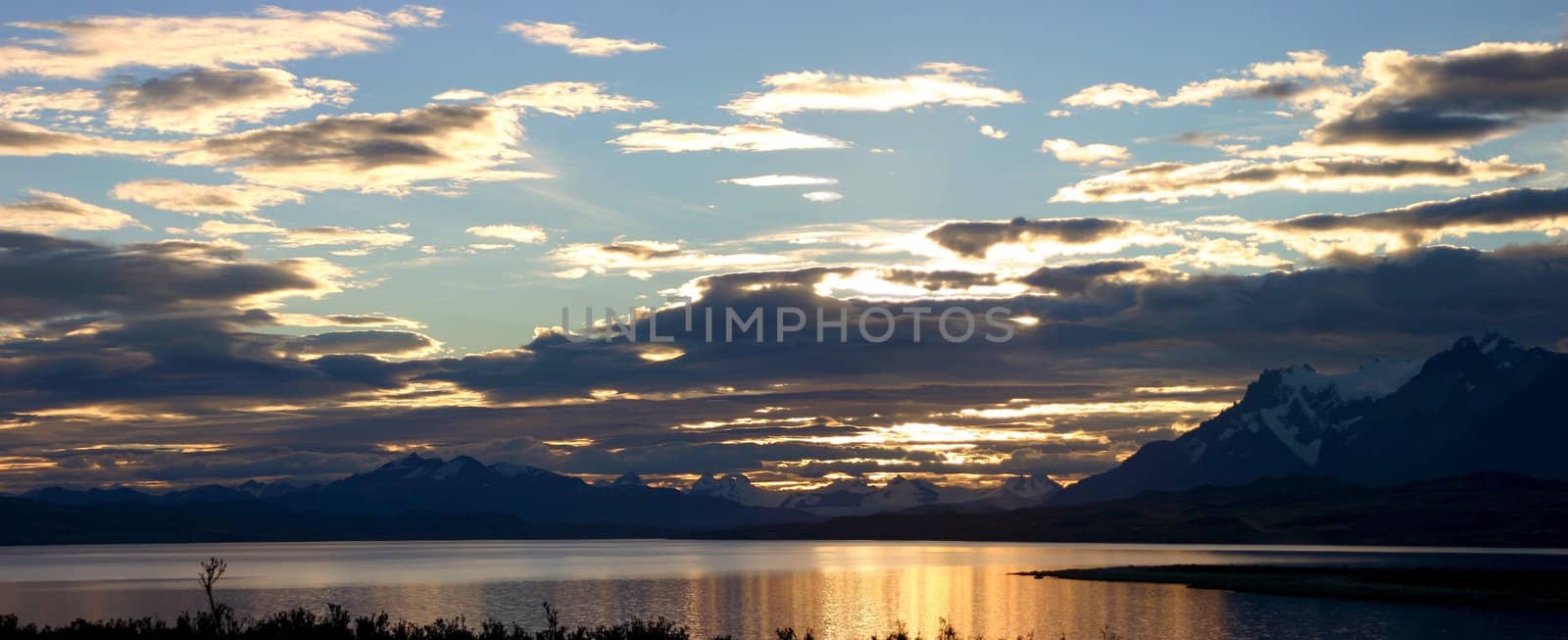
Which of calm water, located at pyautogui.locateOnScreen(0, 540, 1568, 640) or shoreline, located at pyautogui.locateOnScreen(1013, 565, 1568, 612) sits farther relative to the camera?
shoreline, located at pyautogui.locateOnScreen(1013, 565, 1568, 612)

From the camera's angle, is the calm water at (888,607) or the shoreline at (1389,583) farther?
the shoreline at (1389,583)

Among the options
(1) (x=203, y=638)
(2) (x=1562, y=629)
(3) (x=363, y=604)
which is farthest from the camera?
(3) (x=363, y=604)

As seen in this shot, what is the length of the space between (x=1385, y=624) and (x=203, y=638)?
84876 millimetres

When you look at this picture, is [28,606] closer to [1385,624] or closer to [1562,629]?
[1385,624]

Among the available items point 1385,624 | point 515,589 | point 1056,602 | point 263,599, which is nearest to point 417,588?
point 515,589

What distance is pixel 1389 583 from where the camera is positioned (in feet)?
513

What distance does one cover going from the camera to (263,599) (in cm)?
16275

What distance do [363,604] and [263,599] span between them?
17685 millimetres

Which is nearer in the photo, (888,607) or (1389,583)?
(888,607)

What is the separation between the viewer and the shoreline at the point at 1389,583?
437 ft

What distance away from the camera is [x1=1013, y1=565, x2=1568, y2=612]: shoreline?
437 feet

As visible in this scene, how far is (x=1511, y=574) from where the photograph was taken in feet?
550

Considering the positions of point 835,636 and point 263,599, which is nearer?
point 835,636

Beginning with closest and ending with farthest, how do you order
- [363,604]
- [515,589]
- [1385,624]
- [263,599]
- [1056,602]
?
1. [1385,624]
2. [1056,602]
3. [363,604]
4. [263,599]
5. [515,589]
